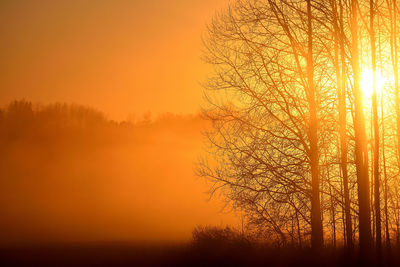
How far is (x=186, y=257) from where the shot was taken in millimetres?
8242

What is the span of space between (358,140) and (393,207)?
457cm

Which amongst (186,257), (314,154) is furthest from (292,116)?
(186,257)

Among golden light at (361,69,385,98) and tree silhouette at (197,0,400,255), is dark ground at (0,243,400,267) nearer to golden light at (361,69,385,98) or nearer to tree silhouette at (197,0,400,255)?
tree silhouette at (197,0,400,255)

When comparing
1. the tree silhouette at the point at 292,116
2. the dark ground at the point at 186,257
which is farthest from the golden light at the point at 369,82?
the dark ground at the point at 186,257

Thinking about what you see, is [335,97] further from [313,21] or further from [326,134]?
[313,21]

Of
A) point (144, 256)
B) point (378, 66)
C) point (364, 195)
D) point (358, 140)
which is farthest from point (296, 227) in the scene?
point (378, 66)

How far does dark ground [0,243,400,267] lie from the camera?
7.66 meters

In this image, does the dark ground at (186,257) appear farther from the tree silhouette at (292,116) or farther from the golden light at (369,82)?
the golden light at (369,82)

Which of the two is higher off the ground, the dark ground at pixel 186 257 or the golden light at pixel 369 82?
the golden light at pixel 369 82

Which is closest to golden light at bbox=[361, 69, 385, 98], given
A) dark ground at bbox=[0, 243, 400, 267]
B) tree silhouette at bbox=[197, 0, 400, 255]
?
tree silhouette at bbox=[197, 0, 400, 255]

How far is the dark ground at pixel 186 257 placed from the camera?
7.66 metres

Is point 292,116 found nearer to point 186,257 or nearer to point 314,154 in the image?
point 314,154

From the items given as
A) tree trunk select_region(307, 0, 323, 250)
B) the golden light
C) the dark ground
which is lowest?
the dark ground

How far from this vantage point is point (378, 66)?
9.27 m
